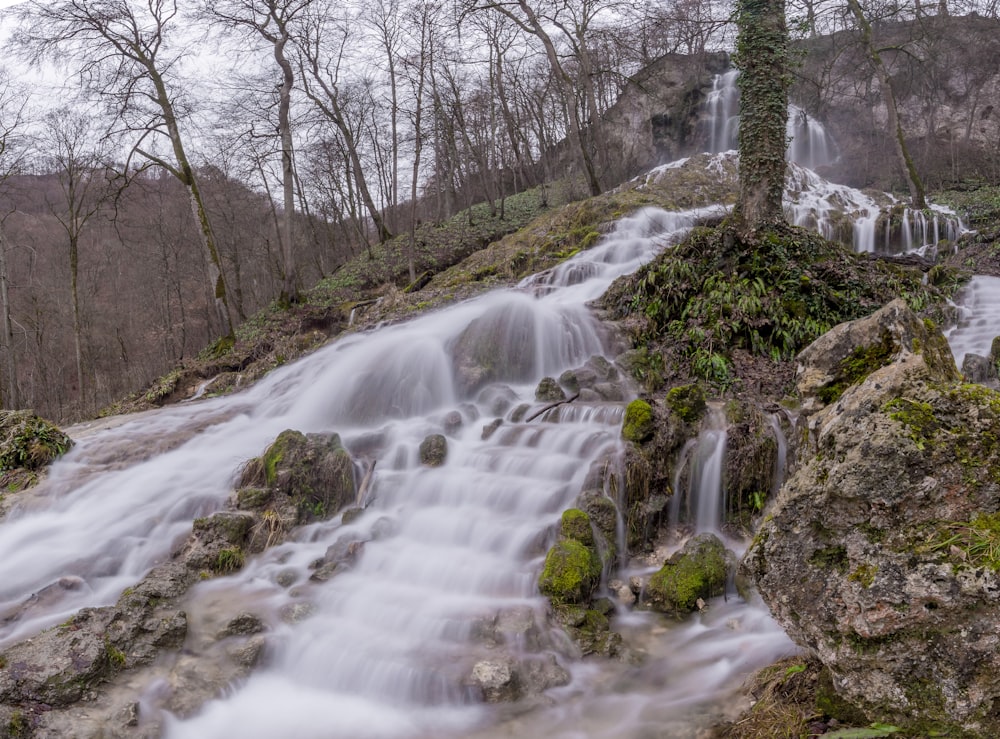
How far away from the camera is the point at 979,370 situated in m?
6.46

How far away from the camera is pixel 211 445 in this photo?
8.67 metres

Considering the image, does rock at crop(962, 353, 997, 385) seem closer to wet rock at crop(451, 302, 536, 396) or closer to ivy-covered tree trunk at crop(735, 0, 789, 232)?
ivy-covered tree trunk at crop(735, 0, 789, 232)

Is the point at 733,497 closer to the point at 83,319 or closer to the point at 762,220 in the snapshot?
the point at 762,220

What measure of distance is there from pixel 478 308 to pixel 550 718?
27.6 ft

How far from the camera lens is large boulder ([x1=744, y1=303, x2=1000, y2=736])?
77.2 inches

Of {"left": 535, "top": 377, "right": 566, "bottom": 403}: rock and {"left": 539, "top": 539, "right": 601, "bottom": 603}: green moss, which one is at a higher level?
{"left": 535, "top": 377, "right": 566, "bottom": 403}: rock

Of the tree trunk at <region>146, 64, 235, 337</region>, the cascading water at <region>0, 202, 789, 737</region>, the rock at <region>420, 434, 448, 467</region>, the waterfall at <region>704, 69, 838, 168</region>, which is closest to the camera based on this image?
the cascading water at <region>0, 202, 789, 737</region>

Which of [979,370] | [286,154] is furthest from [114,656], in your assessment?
[286,154]

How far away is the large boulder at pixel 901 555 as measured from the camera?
196 cm

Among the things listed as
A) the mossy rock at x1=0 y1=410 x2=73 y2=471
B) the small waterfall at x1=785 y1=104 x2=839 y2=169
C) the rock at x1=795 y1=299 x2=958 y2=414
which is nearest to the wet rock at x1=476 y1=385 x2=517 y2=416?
the rock at x1=795 y1=299 x2=958 y2=414

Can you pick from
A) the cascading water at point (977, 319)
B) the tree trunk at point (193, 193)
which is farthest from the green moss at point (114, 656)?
the tree trunk at point (193, 193)

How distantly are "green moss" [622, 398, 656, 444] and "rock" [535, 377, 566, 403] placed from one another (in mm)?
1902

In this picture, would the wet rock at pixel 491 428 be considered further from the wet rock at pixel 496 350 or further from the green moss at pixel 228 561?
the green moss at pixel 228 561

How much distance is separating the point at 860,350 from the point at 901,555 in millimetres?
2511
